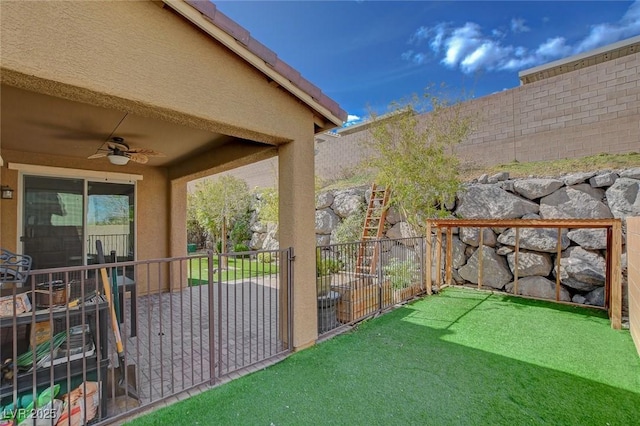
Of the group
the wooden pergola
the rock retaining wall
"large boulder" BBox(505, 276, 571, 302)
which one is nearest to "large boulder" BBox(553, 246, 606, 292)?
the rock retaining wall

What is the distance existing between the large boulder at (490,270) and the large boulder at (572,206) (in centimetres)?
153

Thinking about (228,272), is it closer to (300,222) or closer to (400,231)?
(300,222)

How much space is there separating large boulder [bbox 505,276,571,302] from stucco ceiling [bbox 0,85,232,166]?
7760 mm

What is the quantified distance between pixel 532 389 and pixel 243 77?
470 cm

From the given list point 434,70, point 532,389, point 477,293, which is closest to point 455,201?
point 477,293

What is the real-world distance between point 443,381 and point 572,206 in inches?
247

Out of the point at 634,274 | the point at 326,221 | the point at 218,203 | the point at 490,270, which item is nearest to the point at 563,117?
the point at 490,270

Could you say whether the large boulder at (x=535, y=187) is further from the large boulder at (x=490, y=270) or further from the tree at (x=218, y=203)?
the tree at (x=218, y=203)

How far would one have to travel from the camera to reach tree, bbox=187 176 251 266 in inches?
550

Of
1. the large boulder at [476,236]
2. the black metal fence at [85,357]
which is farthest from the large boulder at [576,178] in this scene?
the black metal fence at [85,357]

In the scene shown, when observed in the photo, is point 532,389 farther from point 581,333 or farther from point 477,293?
point 477,293

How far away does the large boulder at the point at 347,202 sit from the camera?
10758 millimetres

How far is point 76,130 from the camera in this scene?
4391 mm

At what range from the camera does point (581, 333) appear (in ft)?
15.2
